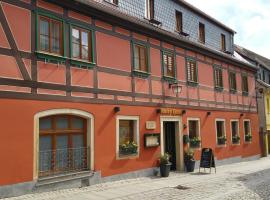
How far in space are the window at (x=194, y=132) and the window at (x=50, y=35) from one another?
8.56 meters

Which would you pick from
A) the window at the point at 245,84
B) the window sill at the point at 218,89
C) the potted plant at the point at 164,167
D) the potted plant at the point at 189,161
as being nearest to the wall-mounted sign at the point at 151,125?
the potted plant at the point at 164,167

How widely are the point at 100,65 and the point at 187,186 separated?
5149mm

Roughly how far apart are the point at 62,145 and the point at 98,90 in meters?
2.29

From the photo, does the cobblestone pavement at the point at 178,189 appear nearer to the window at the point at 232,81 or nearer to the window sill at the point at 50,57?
the window sill at the point at 50,57

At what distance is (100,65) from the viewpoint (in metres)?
12.3

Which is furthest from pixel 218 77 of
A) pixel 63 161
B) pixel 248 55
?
pixel 63 161

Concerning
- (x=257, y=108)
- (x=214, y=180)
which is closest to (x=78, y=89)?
(x=214, y=180)

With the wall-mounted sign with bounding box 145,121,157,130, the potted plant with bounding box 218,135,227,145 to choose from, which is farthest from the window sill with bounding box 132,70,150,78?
the potted plant with bounding box 218,135,227,145

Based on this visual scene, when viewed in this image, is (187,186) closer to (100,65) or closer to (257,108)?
(100,65)

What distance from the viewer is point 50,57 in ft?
34.5

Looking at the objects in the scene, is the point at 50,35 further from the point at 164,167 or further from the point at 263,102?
the point at 263,102

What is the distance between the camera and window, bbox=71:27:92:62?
11500mm

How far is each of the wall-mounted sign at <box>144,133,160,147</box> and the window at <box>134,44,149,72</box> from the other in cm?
268

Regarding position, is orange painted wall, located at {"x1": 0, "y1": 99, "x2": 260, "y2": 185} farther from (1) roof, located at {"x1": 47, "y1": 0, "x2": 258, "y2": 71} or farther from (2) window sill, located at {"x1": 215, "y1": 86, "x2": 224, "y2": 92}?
(1) roof, located at {"x1": 47, "y1": 0, "x2": 258, "y2": 71}
